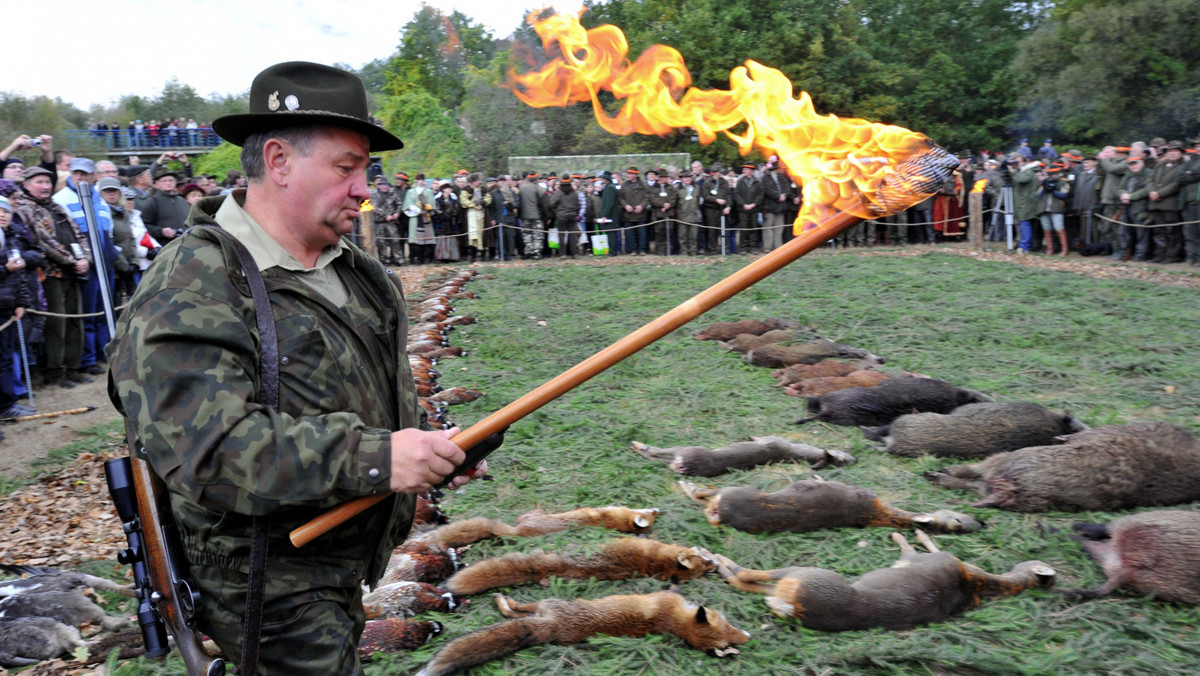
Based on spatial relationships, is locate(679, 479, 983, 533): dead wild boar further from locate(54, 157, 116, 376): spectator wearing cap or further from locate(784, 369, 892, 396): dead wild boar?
locate(54, 157, 116, 376): spectator wearing cap

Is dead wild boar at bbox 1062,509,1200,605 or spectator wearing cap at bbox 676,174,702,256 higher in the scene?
spectator wearing cap at bbox 676,174,702,256

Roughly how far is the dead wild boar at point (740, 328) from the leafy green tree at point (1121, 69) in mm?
23688

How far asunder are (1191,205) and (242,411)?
1724cm

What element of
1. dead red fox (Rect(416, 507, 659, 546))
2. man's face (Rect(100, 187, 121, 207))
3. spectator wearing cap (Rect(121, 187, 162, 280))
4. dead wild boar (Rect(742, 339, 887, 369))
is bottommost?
dead red fox (Rect(416, 507, 659, 546))

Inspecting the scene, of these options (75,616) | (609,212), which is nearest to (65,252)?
(75,616)

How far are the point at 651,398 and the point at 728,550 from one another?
9.97 ft

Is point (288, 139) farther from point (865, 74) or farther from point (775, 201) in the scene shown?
point (865, 74)

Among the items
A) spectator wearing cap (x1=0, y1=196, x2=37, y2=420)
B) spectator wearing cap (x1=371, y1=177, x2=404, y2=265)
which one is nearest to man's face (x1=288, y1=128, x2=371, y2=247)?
spectator wearing cap (x1=0, y1=196, x2=37, y2=420)

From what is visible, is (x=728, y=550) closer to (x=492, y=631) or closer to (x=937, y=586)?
(x=937, y=586)

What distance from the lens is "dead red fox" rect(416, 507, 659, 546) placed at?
14.9 ft

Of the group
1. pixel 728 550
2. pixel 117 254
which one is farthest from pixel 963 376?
pixel 117 254

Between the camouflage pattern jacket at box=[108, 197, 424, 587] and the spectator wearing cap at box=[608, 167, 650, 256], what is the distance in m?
17.9

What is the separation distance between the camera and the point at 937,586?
3.82 m

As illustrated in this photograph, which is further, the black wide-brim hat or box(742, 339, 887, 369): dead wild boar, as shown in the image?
box(742, 339, 887, 369): dead wild boar
